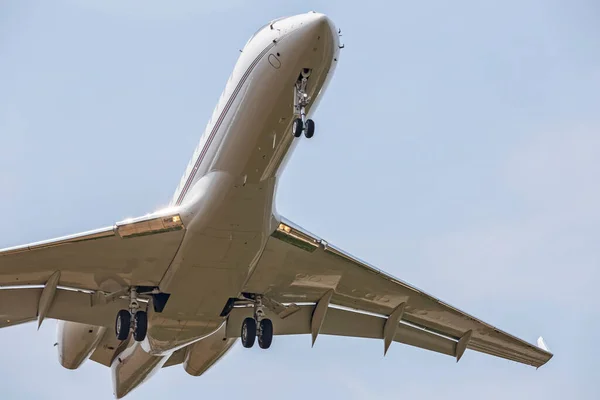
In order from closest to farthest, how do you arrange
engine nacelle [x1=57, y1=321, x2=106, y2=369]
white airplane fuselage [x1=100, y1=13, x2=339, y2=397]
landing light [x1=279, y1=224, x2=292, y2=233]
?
white airplane fuselage [x1=100, y1=13, x2=339, y2=397]
landing light [x1=279, y1=224, x2=292, y2=233]
engine nacelle [x1=57, y1=321, x2=106, y2=369]

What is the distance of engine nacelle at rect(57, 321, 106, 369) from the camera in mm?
31020

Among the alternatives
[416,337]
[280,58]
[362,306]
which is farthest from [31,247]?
[416,337]

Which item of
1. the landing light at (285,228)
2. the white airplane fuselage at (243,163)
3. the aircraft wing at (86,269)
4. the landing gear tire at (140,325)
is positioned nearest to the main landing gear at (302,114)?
the white airplane fuselage at (243,163)

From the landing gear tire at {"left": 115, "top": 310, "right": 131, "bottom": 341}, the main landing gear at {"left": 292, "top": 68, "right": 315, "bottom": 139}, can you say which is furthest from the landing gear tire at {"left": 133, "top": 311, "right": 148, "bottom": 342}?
the main landing gear at {"left": 292, "top": 68, "right": 315, "bottom": 139}

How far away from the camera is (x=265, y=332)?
3023 centimetres

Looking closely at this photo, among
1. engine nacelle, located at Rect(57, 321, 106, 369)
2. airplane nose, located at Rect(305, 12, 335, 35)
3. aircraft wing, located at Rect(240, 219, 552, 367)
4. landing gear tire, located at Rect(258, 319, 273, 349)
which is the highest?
airplane nose, located at Rect(305, 12, 335, 35)

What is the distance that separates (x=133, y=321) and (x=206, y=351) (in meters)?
4.36

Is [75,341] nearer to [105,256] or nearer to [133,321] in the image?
[133,321]

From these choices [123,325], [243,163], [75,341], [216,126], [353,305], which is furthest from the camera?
[353,305]

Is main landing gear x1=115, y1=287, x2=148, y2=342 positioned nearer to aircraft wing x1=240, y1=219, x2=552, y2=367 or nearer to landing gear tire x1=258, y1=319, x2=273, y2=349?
aircraft wing x1=240, y1=219, x2=552, y2=367

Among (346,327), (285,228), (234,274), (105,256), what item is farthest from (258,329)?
(105,256)

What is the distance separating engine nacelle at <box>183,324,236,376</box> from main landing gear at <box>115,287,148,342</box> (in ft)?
11.6

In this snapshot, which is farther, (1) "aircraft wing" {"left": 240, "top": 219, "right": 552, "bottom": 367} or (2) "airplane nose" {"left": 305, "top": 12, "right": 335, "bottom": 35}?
(1) "aircraft wing" {"left": 240, "top": 219, "right": 552, "bottom": 367}

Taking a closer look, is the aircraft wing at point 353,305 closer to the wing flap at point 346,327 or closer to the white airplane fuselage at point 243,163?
the wing flap at point 346,327
